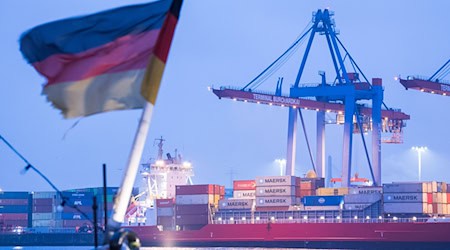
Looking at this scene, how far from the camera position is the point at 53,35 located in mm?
8102

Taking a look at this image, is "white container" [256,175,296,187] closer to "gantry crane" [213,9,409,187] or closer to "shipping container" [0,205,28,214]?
"gantry crane" [213,9,409,187]

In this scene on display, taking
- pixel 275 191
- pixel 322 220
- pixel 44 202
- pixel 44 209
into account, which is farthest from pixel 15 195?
pixel 322 220

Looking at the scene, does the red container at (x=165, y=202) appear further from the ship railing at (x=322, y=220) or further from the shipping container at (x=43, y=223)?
the shipping container at (x=43, y=223)

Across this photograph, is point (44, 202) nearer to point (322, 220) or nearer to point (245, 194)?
point (245, 194)

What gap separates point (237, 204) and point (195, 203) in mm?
2883

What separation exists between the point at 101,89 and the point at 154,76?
53 cm

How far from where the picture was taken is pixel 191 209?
56156 millimetres

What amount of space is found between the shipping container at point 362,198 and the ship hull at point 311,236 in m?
1.59

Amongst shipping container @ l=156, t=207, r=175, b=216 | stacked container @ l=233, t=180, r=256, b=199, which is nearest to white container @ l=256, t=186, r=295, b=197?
stacked container @ l=233, t=180, r=256, b=199

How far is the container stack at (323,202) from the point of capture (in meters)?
52.5

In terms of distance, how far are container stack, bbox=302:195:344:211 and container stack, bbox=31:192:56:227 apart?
30.7m

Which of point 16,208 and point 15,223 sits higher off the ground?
point 16,208

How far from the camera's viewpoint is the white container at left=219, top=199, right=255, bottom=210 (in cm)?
5516

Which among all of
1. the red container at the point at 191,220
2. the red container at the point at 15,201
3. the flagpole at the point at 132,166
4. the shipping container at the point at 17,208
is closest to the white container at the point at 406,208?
the red container at the point at 191,220
